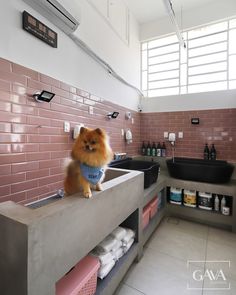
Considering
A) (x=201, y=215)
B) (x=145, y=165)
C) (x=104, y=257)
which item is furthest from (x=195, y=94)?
(x=104, y=257)

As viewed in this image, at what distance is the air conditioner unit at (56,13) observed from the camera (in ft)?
4.31

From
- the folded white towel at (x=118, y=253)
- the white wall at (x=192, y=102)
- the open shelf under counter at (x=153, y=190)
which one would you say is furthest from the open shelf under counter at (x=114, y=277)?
the white wall at (x=192, y=102)

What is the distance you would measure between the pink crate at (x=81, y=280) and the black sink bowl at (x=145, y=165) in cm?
114

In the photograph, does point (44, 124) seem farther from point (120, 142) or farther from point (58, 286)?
point (120, 142)

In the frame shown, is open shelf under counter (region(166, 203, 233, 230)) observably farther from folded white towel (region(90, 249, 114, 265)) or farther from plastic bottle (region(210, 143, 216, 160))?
folded white towel (region(90, 249, 114, 265))

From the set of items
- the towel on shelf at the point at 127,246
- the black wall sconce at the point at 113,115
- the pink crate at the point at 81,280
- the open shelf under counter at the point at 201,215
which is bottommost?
the open shelf under counter at the point at 201,215

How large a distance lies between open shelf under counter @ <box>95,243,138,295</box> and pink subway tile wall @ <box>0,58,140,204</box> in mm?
827

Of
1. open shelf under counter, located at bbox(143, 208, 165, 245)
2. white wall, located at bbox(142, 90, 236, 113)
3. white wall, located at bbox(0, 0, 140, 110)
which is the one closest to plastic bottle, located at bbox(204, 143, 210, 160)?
white wall, located at bbox(142, 90, 236, 113)

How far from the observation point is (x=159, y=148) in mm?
3193

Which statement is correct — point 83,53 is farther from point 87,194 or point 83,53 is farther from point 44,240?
point 44,240

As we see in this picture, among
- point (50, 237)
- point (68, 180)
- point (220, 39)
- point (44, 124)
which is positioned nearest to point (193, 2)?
point (220, 39)

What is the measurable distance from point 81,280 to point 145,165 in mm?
1865

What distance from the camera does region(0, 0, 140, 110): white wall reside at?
4.04 ft

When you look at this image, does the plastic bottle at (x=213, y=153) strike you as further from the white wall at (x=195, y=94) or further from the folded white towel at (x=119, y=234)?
the folded white towel at (x=119, y=234)
